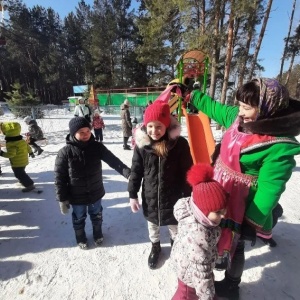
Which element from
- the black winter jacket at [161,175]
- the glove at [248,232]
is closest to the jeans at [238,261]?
the glove at [248,232]

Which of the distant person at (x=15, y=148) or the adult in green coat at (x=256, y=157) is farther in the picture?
the distant person at (x=15, y=148)

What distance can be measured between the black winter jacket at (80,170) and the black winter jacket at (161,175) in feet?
1.08

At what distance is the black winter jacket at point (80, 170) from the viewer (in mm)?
2453

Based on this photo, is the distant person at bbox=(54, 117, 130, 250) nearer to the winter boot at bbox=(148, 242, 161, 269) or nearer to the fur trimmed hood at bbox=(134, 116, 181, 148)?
the fur trimmed hood at bbox=(134, 116, 181, 148)

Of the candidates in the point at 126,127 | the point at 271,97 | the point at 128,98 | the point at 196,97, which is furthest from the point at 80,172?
the point at 128,98

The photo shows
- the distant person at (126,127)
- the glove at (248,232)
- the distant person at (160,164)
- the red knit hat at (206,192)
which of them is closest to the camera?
the red knit hat at (206,192)

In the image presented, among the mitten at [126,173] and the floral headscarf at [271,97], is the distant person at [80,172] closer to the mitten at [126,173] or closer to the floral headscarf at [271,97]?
the mitten at [126,173]

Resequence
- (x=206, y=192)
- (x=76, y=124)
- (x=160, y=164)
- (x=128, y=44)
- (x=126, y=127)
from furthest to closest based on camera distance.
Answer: (x=128, y=44) → (x=126, y=127) → (x=76, y=124) → (x=160, y=164) → (x=206, y=192)

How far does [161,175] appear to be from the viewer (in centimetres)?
219

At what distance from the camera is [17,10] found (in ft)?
118

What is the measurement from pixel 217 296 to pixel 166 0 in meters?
15.7

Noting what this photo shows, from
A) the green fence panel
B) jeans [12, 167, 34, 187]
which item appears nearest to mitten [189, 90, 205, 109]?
jeans [12, 167, 34, 187]

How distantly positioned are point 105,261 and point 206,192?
5.58 feet

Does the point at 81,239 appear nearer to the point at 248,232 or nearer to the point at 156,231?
the point at 156,231
